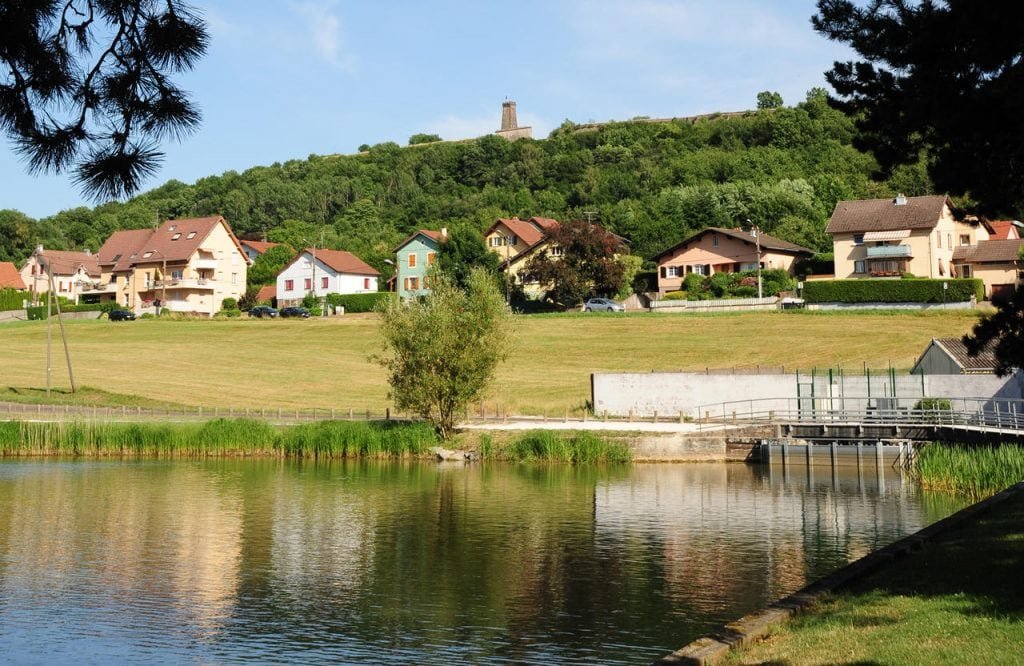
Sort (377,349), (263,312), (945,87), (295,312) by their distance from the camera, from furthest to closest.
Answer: (263,312), (295,312), (377,349), (945,87)

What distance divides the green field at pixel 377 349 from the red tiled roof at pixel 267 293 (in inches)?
1245

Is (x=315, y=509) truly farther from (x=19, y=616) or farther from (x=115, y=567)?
(x=19, y=616)

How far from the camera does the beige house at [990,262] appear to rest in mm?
92250

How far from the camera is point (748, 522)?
34.4 m

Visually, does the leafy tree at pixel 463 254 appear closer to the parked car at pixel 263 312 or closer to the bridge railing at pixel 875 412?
the parked car at pixel 263 312

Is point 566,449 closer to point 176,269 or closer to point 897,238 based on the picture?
point 897,238

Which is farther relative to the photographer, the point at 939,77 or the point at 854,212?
the point at 854,212

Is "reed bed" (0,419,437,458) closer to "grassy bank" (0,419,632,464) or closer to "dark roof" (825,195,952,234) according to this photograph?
"grassy bank" (0,419,632,464)

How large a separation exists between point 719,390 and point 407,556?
3351cm

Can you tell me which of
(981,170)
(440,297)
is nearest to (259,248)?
(440,297)

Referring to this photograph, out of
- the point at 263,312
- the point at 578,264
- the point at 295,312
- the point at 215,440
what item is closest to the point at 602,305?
the point at 578,264

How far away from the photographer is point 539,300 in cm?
10594

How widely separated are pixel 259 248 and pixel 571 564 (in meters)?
124

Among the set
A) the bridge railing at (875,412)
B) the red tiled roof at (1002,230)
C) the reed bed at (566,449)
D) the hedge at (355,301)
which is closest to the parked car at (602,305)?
the hedge at (355,301)
